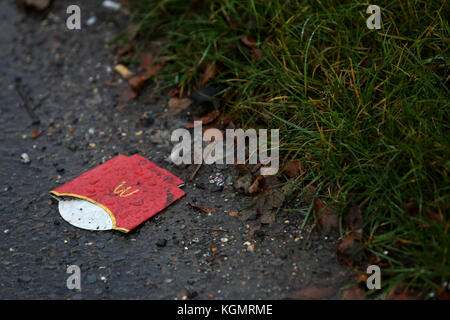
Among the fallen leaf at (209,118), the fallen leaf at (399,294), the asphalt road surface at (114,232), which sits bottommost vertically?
the fallen leaf at (399,294)

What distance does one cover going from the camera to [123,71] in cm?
314

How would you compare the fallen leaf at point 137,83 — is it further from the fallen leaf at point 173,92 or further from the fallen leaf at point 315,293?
the fallen leaf at point 315,293

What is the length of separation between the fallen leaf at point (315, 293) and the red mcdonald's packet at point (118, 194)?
76 cm

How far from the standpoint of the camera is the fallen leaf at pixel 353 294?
5.88ft

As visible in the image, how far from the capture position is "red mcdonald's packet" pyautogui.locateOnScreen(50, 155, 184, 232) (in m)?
2.21

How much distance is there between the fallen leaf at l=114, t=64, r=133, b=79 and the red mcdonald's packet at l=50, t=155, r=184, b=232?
2.54 ft

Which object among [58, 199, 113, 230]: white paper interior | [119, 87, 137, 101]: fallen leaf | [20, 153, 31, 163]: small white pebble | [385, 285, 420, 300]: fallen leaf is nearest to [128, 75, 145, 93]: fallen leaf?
[119, 87, 137, 101]: fallen leaf

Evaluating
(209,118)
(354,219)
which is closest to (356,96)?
(354,219)

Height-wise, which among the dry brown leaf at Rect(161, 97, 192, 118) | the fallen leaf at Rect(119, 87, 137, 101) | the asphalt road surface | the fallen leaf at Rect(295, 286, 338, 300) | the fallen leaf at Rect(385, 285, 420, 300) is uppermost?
the fallen leaf at Rect(119, 87, 137, 101)

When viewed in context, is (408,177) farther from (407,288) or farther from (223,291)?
(223,291)

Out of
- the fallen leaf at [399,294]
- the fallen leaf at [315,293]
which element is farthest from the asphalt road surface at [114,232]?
the fallen leaf at [399,294]

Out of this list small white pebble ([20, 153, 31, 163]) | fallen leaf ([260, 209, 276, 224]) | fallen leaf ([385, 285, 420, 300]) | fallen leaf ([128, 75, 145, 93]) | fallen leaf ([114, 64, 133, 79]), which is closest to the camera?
fallen leaf ([385, 285, 420, 300])

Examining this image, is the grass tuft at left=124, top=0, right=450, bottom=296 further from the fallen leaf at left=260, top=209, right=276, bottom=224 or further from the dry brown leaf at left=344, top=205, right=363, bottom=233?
the fallen leaf at left=260, top=209, right=276, bottom=224
